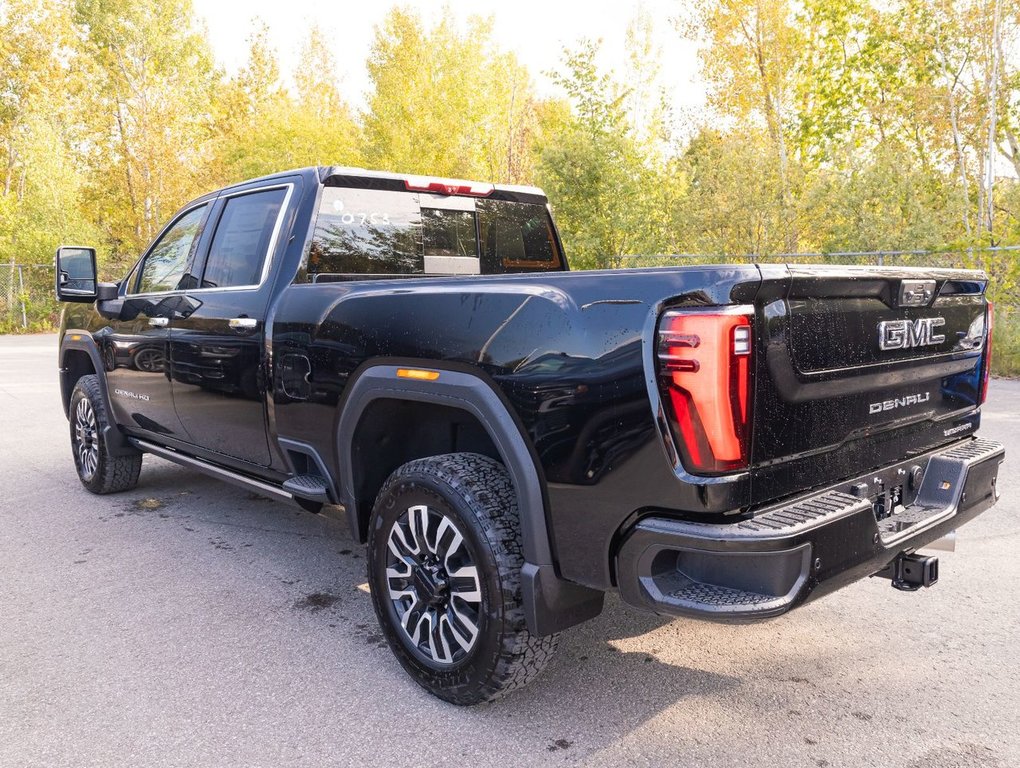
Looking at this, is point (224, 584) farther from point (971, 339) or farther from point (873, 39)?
point (873, 39)

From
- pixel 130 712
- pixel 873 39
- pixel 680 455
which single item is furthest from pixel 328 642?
pixel 873 39

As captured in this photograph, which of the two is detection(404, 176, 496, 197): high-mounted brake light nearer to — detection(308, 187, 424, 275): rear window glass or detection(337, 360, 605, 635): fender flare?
detection(308, 187, 424, 275): rear window glass

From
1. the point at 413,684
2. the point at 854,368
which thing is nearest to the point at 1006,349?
the point at 854,368

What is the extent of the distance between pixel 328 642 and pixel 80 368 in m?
3.74

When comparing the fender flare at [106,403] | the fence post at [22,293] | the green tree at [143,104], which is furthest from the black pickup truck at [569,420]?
the green tree at [143,104]

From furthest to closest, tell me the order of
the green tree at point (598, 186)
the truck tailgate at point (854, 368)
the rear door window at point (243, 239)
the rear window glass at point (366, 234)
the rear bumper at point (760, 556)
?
the green tree at point (598, 186), the rear door window at point (243, 239), the rear window glass at point (366, 234), the truck tailgate at point (854, 368), the rear bumper at point (760, 556)

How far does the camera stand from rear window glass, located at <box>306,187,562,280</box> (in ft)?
13.0

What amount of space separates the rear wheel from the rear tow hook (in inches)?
187

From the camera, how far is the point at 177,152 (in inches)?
1288

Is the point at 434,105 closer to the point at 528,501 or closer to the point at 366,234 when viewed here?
the point at 366,234

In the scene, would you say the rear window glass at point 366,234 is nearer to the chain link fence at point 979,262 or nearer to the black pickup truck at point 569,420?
the black pickup truck at point 569,420

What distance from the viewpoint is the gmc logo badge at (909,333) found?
2.77 metres

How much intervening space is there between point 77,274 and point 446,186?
2506mm

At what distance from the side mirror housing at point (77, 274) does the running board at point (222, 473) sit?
985 mm
